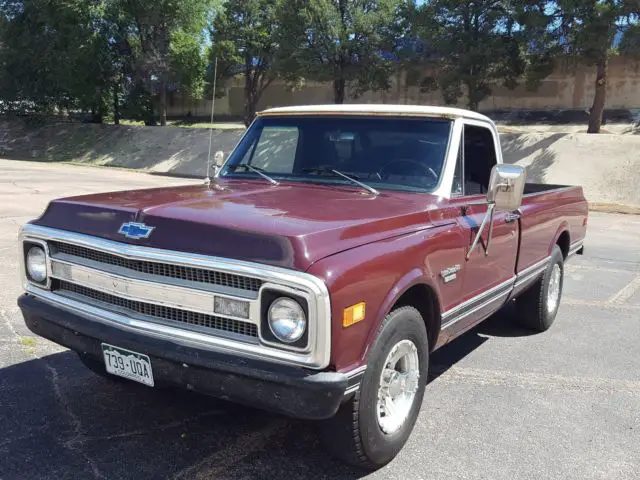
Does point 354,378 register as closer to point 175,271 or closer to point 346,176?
point 175,271

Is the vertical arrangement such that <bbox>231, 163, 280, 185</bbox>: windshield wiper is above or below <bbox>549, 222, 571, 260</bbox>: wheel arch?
above

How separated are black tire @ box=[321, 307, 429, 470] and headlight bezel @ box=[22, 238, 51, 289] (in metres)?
1.79

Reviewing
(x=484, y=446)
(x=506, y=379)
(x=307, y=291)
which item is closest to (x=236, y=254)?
(x=307, y=291)

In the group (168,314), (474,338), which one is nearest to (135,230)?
(168,314)

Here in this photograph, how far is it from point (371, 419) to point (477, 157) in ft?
8.59

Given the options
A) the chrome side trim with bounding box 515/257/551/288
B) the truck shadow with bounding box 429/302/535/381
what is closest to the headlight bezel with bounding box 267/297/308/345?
the truck shadow with bounding box 429/302/535/381

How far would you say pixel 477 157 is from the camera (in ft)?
15.9

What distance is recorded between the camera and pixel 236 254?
2746 millimetres

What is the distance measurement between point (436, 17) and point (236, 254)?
26.3m

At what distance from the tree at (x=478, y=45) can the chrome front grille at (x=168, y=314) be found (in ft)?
78.7

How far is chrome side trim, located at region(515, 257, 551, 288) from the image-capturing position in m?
4.98

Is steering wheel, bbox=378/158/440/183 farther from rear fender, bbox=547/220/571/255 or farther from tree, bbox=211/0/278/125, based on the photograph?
tree, bbox=211/0/278/125

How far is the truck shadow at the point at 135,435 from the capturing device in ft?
10.4

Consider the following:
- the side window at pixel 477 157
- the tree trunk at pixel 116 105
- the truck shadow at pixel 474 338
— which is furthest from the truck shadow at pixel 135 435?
the tree trunk at pixel 116 105
